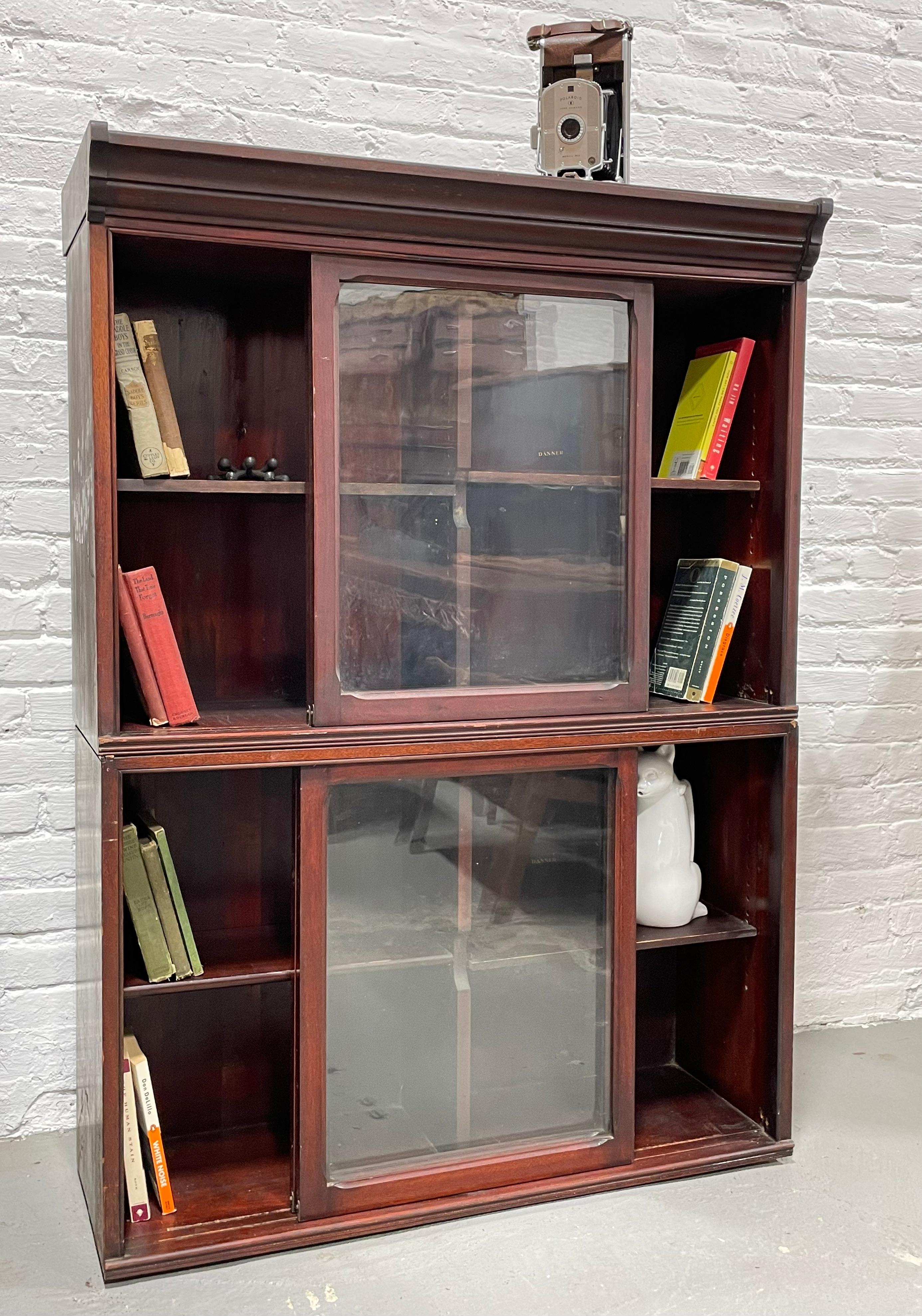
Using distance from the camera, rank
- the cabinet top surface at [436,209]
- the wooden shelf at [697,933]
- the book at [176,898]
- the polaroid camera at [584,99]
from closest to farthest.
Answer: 1. the cabinet top surface at [436,209]
2. the book at [176,898]
3. the polaroid camera at [584,99]
4. the wooden shelf at [697,933]

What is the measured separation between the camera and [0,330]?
2.12m

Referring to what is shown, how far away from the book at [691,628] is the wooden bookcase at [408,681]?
2.5 inches

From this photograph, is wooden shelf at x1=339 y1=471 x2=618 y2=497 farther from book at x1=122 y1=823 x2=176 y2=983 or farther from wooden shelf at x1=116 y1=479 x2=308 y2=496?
book at x1=122 y1=823 x2=176 y2=983

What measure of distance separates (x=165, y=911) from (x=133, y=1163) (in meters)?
0.40

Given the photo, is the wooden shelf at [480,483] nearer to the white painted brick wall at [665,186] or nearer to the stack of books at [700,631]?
the stack of books at [700,631]

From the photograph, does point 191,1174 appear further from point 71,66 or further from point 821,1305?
point 71,66

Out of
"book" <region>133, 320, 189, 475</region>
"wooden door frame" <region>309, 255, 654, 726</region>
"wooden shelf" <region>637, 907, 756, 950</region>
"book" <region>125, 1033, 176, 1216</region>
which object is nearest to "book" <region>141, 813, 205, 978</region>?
"book" <region>125, 1033, 176, 1216</region>

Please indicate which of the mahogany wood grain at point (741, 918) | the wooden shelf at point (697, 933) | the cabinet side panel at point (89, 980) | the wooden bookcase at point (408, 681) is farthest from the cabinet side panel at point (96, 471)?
the mahogany wood grain at point (741, 918)

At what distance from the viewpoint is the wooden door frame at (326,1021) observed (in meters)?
1.88

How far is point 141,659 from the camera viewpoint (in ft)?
6.04

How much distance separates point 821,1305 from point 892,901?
1.25m

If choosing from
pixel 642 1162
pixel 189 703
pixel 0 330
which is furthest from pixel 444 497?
pixel 642 1162

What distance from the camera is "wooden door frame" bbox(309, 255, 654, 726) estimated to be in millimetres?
1818

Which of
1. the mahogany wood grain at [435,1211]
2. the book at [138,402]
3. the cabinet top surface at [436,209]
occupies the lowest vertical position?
the mahogany wood grain at [435,1211]
